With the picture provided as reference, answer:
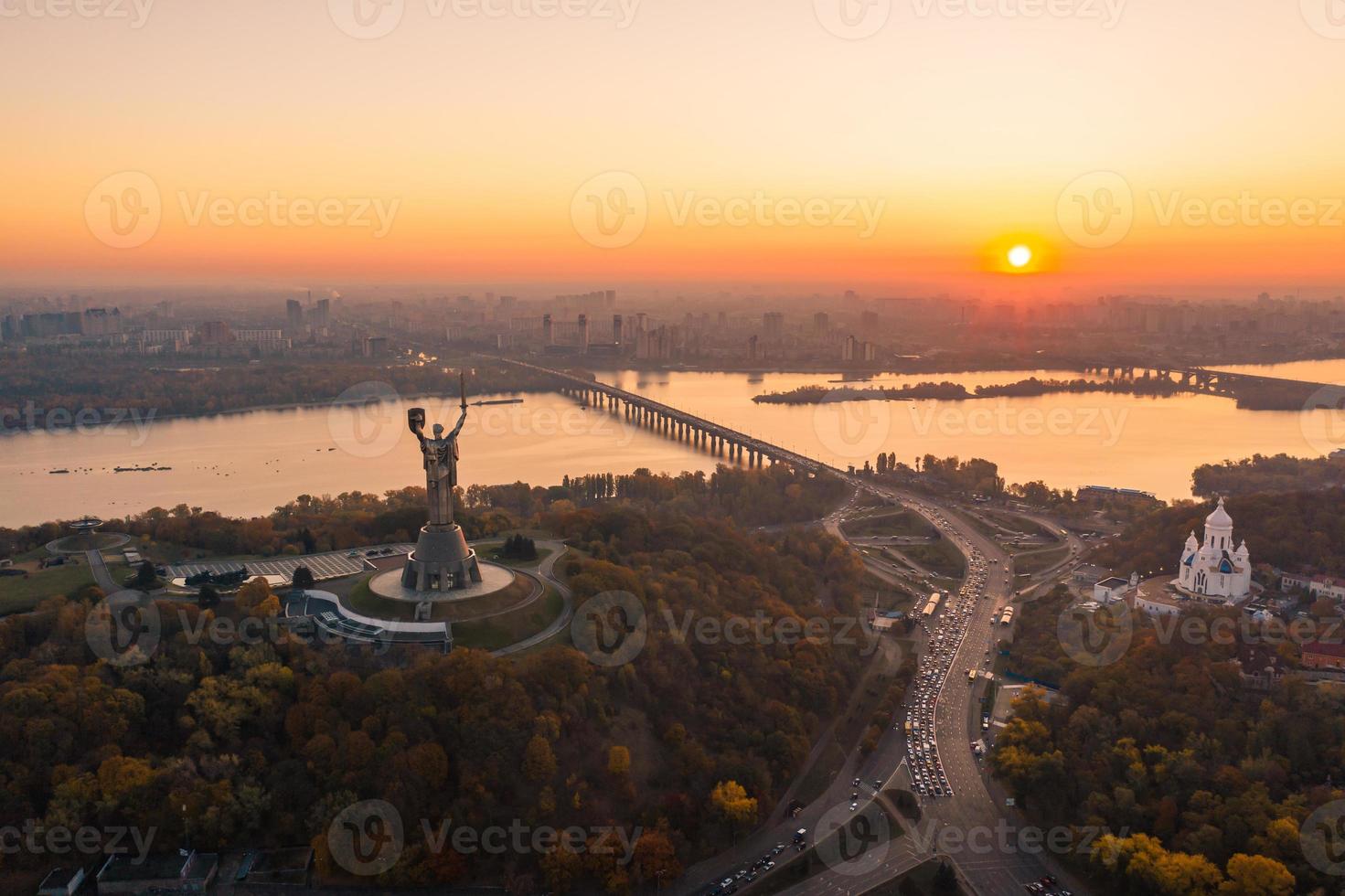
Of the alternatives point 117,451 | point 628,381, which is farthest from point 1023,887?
point 628,381

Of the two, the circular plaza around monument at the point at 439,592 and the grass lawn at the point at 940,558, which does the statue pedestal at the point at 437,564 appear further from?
the grass lawn at the point at 940,558

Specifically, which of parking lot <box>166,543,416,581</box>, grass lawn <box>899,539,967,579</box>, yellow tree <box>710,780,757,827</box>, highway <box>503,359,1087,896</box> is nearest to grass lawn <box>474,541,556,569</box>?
parking lot <box>166,543,416,581</box>

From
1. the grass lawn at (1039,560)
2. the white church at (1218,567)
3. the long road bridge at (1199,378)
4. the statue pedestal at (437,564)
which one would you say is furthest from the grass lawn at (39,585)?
the long road bridge at (1199,378)

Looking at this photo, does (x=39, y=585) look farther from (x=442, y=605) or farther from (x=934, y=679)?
(x=934, y=679)

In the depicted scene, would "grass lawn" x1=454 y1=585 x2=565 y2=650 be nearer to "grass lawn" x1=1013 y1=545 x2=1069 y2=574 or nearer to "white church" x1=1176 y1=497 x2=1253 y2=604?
"white church" x1=1176 y1=497 x2=1253 y2=604

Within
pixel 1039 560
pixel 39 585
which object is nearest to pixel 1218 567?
pixel 1039 560
